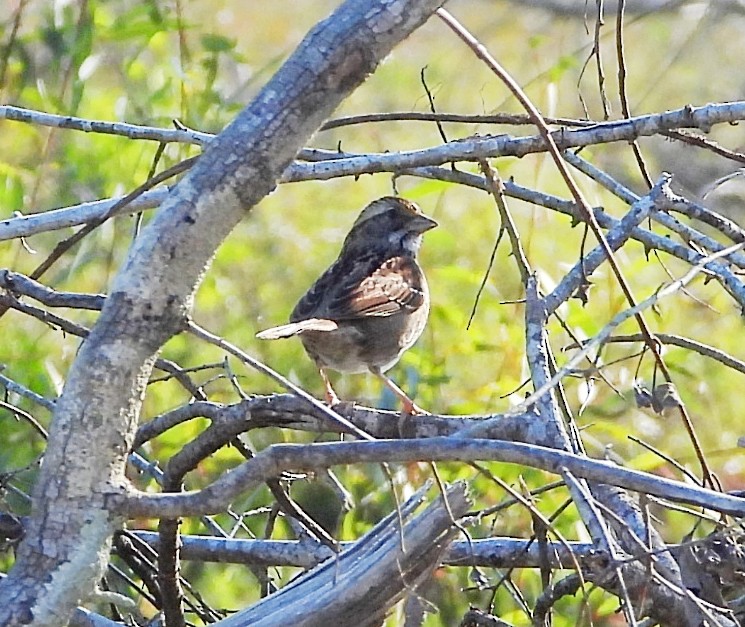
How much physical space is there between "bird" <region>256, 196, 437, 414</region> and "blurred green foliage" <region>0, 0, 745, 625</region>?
15cm

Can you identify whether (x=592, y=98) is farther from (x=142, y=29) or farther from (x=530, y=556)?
(x=530, y=556)

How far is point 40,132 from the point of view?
231 inches

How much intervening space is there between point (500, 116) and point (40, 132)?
367 centimetres

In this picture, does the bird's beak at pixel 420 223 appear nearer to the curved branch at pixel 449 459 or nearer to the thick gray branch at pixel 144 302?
the thick gray branch at pixel 144 302

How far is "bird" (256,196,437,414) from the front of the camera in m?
4.43

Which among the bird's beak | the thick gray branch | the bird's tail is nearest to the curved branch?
the thick gray branch

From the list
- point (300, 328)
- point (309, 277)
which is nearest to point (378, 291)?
point (300, 328)

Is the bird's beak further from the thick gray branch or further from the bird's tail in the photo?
the thick gray branch

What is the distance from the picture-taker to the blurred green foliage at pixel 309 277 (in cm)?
416

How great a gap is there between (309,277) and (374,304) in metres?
2.39

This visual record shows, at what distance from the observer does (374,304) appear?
4535 millimetres

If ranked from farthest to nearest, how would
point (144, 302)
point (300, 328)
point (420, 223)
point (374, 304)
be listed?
point (420, 223) < point (374, 304) < point (300, 328) < point (144, 302)

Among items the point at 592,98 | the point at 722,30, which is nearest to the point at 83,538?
the point at 592,98

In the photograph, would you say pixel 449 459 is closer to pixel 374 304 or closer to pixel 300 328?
pixel 300 328
